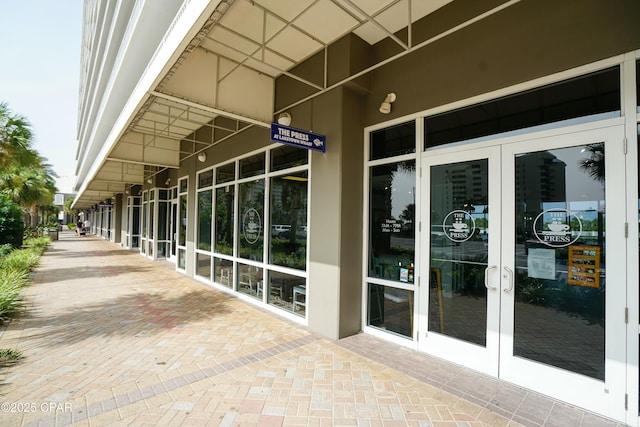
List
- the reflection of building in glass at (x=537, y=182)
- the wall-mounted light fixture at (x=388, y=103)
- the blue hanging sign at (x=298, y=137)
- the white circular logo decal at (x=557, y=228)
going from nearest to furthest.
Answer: the white circular logo decal at (x=557, y=228) < the reflection of building in glass at (x=537, y=182) < the blue hanging sign at (x=298, y=137) < the wall-mounted light fixture at (x=388, y=103)

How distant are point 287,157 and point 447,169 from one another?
2.88 meters

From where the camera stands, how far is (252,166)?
652cm

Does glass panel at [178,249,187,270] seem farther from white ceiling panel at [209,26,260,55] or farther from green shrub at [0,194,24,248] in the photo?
green shrub at [0,194,24,248]

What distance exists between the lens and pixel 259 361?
3.72 meters

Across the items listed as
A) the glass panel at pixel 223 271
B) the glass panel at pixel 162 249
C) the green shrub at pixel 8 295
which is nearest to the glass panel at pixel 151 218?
the glass panel at pixel 162 249

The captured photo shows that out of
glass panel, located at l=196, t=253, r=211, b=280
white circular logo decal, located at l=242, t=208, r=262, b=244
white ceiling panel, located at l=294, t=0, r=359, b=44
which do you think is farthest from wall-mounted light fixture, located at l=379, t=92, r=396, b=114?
glass panel, located at l=196, t=253, r=211, b=280

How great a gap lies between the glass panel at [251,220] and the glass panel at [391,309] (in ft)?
8.54

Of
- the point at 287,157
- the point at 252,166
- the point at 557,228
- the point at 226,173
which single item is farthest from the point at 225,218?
the point at 557,228

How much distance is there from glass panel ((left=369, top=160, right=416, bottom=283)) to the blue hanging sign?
0.94 metres

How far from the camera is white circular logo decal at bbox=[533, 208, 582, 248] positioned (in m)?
2.89

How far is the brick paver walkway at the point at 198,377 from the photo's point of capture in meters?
2.66

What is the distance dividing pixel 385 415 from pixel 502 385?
1437 millimetres

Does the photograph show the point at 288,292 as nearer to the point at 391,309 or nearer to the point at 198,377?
the point at 391,309

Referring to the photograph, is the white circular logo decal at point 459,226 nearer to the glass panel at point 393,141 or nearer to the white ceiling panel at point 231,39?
the glass panel at point 393,141
